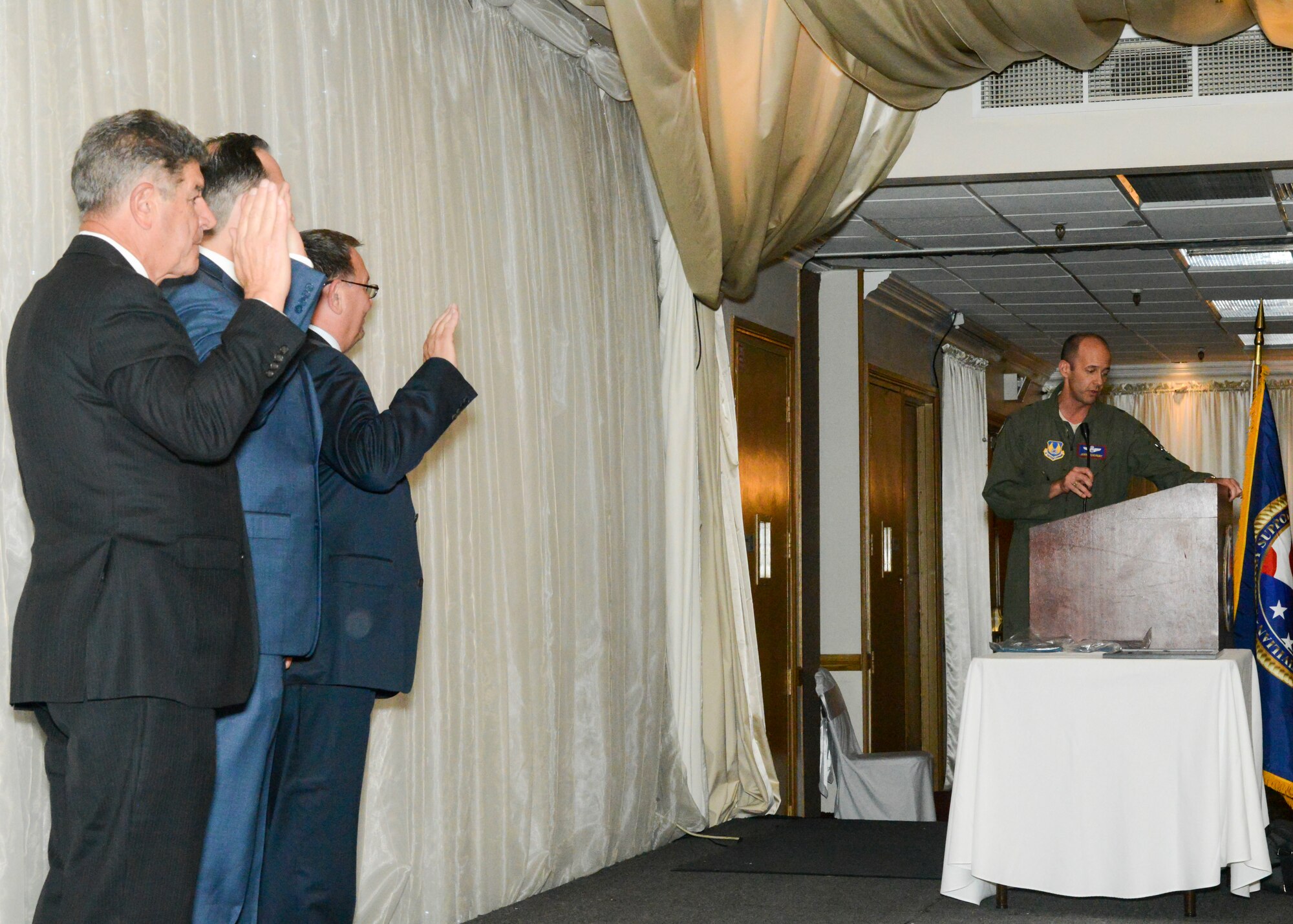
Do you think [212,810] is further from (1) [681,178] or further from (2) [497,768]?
(1) [681,178]

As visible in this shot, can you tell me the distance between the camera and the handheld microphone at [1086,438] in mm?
4621

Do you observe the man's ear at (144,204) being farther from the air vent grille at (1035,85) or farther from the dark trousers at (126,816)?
the air vent grille at (1035,85)

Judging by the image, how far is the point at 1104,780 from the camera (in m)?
3.62

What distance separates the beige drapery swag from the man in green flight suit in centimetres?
104

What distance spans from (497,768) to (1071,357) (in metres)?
2.28

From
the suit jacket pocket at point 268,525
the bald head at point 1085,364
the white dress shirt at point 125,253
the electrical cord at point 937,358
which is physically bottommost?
the suit jacket pocket at point 268,525

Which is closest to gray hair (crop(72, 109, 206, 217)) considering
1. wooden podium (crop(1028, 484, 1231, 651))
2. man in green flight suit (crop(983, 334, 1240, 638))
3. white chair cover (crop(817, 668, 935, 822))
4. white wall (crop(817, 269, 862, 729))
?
wooden podium (crop(1028, 484, 1231, 651))

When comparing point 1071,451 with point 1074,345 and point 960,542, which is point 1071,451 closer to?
point 1074,345

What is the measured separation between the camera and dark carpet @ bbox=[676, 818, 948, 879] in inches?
180

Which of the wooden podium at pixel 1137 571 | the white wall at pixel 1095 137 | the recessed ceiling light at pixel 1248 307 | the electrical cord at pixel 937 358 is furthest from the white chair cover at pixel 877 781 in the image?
the recessed ceiling light at pixel 1248 307

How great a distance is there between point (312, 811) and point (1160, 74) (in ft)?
13.6

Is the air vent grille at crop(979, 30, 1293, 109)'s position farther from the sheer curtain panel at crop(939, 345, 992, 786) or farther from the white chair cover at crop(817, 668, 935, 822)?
the sheer curtain panel at crop(939, 345, 992, 786)

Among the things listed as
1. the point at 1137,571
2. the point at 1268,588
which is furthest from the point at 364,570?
the point at 1268,588

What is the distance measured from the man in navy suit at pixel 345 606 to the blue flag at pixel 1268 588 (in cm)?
287
